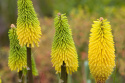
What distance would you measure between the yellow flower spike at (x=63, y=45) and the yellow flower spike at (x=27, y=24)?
1.26 ft

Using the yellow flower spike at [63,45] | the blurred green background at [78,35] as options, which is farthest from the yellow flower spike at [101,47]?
the blurred green background at [78,35]

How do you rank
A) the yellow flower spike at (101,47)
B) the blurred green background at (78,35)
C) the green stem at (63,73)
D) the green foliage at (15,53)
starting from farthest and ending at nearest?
the blurred green background at (78,35) → the green foliage at (15,53) → the green stem at (63,73) → the yellow flower spike at (101,47)

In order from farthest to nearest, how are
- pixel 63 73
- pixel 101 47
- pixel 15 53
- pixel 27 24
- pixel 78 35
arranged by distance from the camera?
pixel 78 35
pixel 15 53
pixel 27 24
pixel 63 73
pixel 101 47

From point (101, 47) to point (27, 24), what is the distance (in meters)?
1.15

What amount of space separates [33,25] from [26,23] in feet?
0.36

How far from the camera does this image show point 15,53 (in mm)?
3861

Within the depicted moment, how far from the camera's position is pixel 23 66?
390 cm

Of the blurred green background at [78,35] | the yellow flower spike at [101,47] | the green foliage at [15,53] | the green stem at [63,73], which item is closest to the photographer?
the yellow flower spike at [101,47]

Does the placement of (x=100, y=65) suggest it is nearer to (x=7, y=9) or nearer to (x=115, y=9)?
(x=115, y=9)

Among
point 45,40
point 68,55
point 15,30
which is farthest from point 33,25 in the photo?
point 45,40

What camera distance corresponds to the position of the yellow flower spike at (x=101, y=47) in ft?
10.8

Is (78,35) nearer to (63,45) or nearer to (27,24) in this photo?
(27,24)

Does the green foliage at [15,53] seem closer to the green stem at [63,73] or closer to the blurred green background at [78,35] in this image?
the green stem at [63,73]

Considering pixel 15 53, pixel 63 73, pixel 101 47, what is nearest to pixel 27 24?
pixel 15 53
